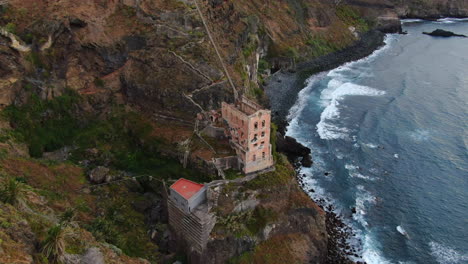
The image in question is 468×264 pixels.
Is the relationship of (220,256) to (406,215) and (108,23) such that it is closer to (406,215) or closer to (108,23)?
(406,215)

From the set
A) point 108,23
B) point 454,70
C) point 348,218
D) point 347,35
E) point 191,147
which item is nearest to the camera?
point 191,147

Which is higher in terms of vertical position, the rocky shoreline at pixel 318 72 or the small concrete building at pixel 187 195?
the small concrete building at pixel 187 195

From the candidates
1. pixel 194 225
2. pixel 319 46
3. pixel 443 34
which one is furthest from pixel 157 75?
pixel 443 34

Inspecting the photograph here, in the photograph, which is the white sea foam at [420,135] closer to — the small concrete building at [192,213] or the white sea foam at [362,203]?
the white sea foam at [362,203]

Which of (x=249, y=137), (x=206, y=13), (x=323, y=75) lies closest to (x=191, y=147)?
(x=249, y=137)

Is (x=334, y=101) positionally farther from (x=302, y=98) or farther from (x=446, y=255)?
(x=446, y=255)

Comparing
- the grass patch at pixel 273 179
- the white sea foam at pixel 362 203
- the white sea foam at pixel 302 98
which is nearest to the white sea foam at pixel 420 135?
the white sea foam at pixel 362 203

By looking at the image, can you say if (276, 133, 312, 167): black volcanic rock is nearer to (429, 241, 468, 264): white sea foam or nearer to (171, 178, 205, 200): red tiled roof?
(429, 241, 468, 264): white sea foam

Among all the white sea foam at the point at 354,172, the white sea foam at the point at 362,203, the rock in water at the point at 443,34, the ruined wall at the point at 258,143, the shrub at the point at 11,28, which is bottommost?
the white sea foam at the point at 362,203
